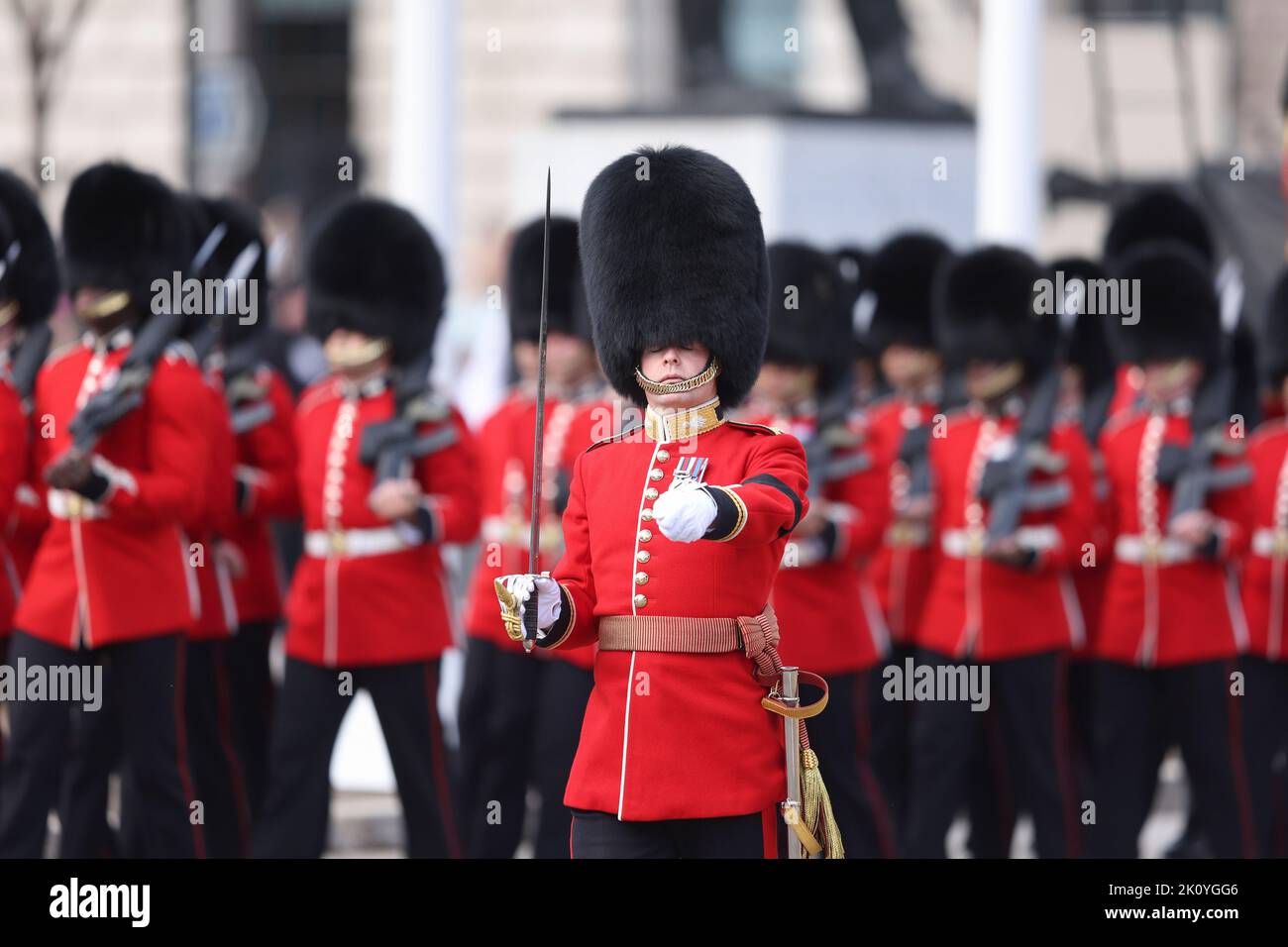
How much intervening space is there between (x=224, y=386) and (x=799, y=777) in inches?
106

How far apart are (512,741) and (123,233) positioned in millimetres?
1454

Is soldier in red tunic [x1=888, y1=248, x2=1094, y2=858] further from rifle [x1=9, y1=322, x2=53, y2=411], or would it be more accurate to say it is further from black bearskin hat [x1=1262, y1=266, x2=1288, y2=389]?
rifle [x1=9, y1=322, x2=53, y2=411]

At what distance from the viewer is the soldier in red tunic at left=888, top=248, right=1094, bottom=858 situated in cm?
563

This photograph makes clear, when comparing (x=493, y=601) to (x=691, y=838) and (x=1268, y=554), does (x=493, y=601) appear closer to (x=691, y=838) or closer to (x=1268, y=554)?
(x=1268, y=554)

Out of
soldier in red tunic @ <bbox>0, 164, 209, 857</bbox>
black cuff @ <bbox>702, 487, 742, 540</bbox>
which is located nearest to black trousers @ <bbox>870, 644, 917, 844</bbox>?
soldier in red tunic @ <bbox>0, 164, 209, 857</bbox>

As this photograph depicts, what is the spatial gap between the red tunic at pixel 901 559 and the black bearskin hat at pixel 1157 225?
95 centimetres

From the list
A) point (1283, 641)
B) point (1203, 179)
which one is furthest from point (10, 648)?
point (1203, 179)

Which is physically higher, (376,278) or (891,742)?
(376,278)

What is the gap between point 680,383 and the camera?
3.56 meters

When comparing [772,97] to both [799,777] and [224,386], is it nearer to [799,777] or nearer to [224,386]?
[224,386]

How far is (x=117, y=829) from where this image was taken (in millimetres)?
5473

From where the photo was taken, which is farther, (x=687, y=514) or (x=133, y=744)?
(x=133, y=744)

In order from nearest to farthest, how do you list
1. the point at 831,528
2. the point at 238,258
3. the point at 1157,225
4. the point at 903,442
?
the point at 831,528, the point at 238,258, the point at 903,442, the point at 1157,225

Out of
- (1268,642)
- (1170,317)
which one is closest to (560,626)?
(1268,642)
